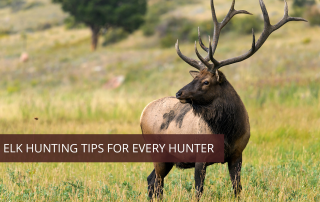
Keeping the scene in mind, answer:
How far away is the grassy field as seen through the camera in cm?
539

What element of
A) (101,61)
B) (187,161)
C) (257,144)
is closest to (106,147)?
(257,144)

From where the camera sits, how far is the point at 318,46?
23.8 meters

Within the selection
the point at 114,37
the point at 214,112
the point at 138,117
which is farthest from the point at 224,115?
the point at 114,37

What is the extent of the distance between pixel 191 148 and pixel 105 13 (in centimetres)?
3512

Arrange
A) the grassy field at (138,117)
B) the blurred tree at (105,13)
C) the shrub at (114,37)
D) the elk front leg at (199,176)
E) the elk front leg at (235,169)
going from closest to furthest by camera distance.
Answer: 1. the elk front leg at (199,176)
2. the elk front leg at (235,169)
3. the grassy field at (138,117)
4. the blurred tree at (105,13)
5. the shrub at (114,37)

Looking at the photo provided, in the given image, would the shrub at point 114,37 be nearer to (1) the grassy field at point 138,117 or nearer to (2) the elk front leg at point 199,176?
(1) the grassy field at point 138,117

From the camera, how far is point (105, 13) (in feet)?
126

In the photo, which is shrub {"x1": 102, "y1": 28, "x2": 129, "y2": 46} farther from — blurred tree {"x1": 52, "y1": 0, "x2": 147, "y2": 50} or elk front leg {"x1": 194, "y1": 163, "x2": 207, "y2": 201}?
elk front leg {"x1": 194, "y1": 163, "x2": 207, "y2": 201}

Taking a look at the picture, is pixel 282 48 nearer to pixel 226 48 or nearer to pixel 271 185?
pixel 226 48

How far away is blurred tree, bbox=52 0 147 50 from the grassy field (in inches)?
247

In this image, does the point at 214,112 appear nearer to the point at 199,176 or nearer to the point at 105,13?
the point at 199,176

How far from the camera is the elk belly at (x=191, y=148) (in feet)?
15.6

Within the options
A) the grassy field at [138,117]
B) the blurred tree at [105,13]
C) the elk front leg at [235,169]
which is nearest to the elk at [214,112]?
the elk front leg at [235,169]

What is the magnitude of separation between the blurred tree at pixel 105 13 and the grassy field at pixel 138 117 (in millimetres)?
6268
